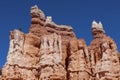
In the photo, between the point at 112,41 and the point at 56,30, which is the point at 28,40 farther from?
the point at 112,41

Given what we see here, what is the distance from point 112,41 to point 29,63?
10.9 m

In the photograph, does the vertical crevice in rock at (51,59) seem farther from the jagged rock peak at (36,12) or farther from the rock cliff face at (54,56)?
the jagged rock peak at (36,12)

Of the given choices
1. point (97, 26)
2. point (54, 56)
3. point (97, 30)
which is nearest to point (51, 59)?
point (54, 56)

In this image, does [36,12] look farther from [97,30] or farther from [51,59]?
[97,30]

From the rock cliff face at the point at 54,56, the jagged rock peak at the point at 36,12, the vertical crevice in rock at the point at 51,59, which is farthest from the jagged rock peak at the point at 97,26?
the vertical crevice in rock at the point at 51,59

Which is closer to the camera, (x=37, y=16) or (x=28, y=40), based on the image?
(x=28, y=40)

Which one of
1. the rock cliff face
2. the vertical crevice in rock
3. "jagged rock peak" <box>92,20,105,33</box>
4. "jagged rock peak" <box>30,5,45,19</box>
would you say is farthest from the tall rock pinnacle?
the vertical crevice in rock

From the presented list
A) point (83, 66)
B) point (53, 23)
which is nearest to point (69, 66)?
point (83, 66)

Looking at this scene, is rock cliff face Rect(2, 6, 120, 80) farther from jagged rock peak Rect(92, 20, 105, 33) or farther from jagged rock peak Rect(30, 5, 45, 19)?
jagged rock peak Rect(92, 20, 105, 33)

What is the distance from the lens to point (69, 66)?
3719cm

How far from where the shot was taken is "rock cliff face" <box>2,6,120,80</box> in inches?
1348

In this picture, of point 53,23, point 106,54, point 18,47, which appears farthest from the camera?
point 53,23

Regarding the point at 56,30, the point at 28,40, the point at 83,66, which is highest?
the point at 56,30

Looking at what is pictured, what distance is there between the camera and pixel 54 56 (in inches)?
1374
